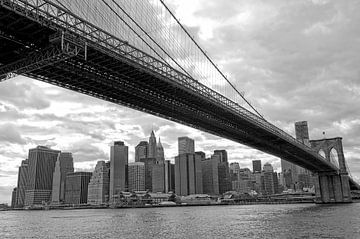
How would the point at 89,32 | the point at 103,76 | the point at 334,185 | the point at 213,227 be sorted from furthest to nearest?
the point at 334,185 < the point at 213,227 < the point at 103,76 < the point at 89,32

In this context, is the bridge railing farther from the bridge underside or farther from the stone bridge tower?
the stone bridge tower

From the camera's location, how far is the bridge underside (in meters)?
22.4

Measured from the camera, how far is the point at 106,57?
90.7ft

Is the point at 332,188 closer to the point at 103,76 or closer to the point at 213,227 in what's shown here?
the point at 213,227

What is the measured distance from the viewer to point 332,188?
8894 centimetres

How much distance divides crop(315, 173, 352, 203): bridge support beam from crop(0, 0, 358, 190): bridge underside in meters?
36.8

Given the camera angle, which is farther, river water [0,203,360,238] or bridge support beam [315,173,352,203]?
bridge support beam [315,173,352,203]

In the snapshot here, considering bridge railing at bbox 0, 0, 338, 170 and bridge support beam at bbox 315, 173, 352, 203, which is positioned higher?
bridge railing at bbox 0, 0, 338, 170

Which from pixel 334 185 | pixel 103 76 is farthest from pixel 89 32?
pixel 334 185

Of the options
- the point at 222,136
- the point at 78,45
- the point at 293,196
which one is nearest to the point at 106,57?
the point at 78,45

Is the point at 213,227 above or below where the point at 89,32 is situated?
below

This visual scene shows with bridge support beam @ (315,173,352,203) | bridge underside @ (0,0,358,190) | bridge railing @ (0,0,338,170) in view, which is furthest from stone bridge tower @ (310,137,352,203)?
bridge railing @ (0,0,338,170)

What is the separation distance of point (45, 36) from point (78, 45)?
1893mm

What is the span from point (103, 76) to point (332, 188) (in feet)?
237
